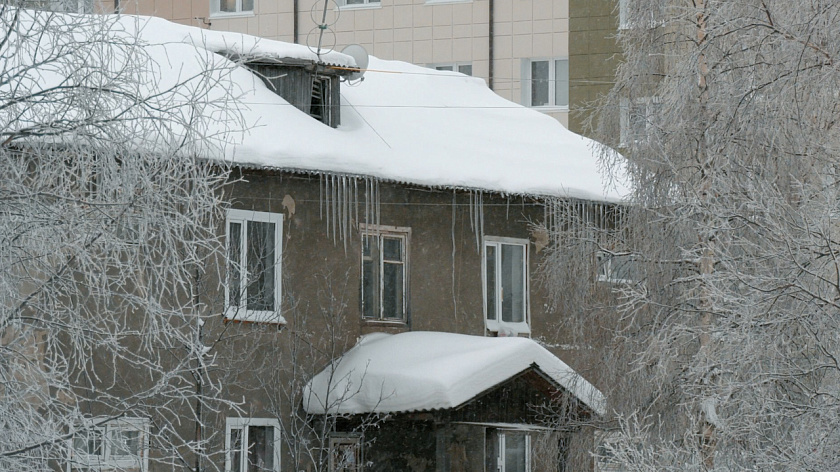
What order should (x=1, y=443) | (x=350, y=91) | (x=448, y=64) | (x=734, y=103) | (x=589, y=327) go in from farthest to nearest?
(x=448, y=64) < (x=350, y=91) < (x=589, y=327) < (x=734, y=103) < (x=1, y=443)

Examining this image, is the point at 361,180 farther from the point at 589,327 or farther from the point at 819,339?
the point at 819,339

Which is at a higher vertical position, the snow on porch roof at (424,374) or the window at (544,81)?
the window at (544,81)

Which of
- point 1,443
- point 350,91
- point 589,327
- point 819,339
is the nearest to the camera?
point 1,443

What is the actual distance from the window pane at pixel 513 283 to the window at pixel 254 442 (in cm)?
421

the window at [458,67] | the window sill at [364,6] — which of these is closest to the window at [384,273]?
the window at [458,67]

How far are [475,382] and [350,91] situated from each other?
5853 mm

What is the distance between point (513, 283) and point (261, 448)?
477cm

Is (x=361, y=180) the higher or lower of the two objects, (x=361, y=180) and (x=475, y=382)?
the higher

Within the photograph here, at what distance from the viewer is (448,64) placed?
32.8 metres

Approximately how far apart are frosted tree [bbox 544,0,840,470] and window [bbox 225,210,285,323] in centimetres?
412

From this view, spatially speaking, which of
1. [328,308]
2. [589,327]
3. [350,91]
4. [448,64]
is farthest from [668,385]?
[448,64]

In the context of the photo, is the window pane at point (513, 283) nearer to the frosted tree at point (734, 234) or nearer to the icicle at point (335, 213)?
the icicle at point (335, 213)

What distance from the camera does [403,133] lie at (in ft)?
66.9

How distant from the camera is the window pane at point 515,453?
2044 centimetres
